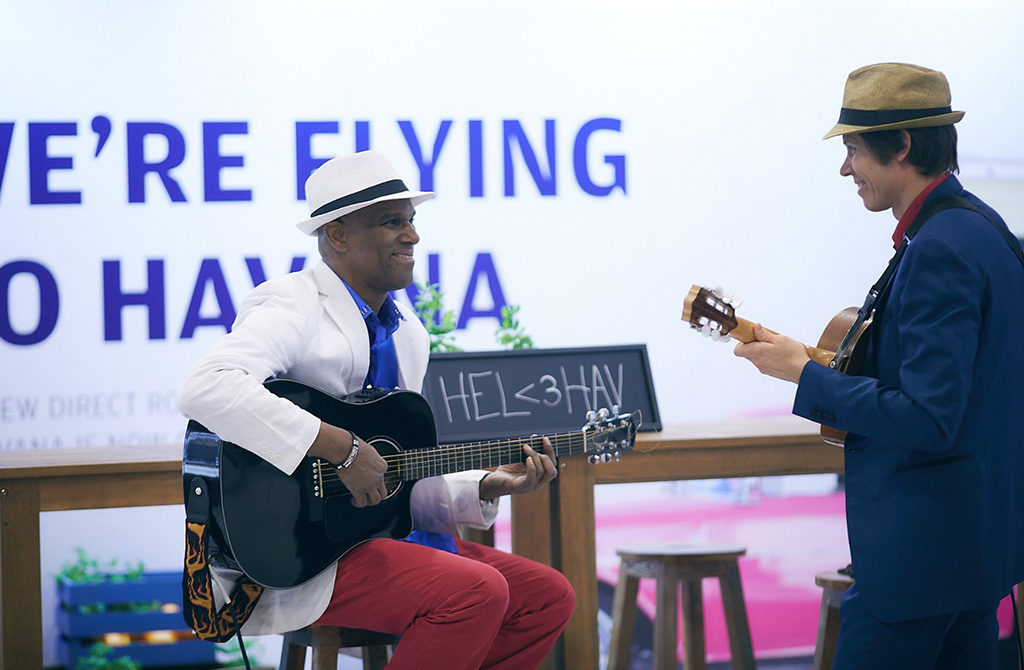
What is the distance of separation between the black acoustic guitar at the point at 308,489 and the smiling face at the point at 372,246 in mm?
375

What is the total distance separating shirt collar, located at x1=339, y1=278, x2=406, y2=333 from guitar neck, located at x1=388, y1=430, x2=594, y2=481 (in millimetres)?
404

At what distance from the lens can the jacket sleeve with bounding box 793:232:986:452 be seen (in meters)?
1.95

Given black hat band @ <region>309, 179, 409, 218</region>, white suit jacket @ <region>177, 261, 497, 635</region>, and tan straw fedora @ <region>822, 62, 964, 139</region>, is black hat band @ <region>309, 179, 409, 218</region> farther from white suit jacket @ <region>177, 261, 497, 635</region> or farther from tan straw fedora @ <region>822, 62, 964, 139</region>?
tan straw fedora @ <region>822, 62, 964, 139</region>

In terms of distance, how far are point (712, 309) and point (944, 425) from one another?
63cm

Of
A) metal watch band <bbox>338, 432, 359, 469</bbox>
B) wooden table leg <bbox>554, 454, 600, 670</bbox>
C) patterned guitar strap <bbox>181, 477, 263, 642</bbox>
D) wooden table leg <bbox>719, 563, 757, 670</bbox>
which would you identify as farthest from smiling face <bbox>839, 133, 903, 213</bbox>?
wooden table leg <bbox>719, 563, 757, 670</bbox>

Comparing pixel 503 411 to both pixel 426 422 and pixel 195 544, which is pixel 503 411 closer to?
pixel 426 422

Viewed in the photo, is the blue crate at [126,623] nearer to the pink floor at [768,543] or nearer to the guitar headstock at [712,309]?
the pink floor at [768,543]

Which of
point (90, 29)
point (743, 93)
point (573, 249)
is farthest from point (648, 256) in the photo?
point (90, 29)

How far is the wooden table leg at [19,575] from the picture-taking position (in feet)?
10.0

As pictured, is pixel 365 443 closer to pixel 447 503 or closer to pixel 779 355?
pixel 447 503

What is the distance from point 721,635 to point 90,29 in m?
4.05

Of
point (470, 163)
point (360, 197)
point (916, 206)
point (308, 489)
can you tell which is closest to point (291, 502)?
point (308, 489)

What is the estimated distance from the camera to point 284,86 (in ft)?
15.3

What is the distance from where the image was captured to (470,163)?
4789 millimetres
